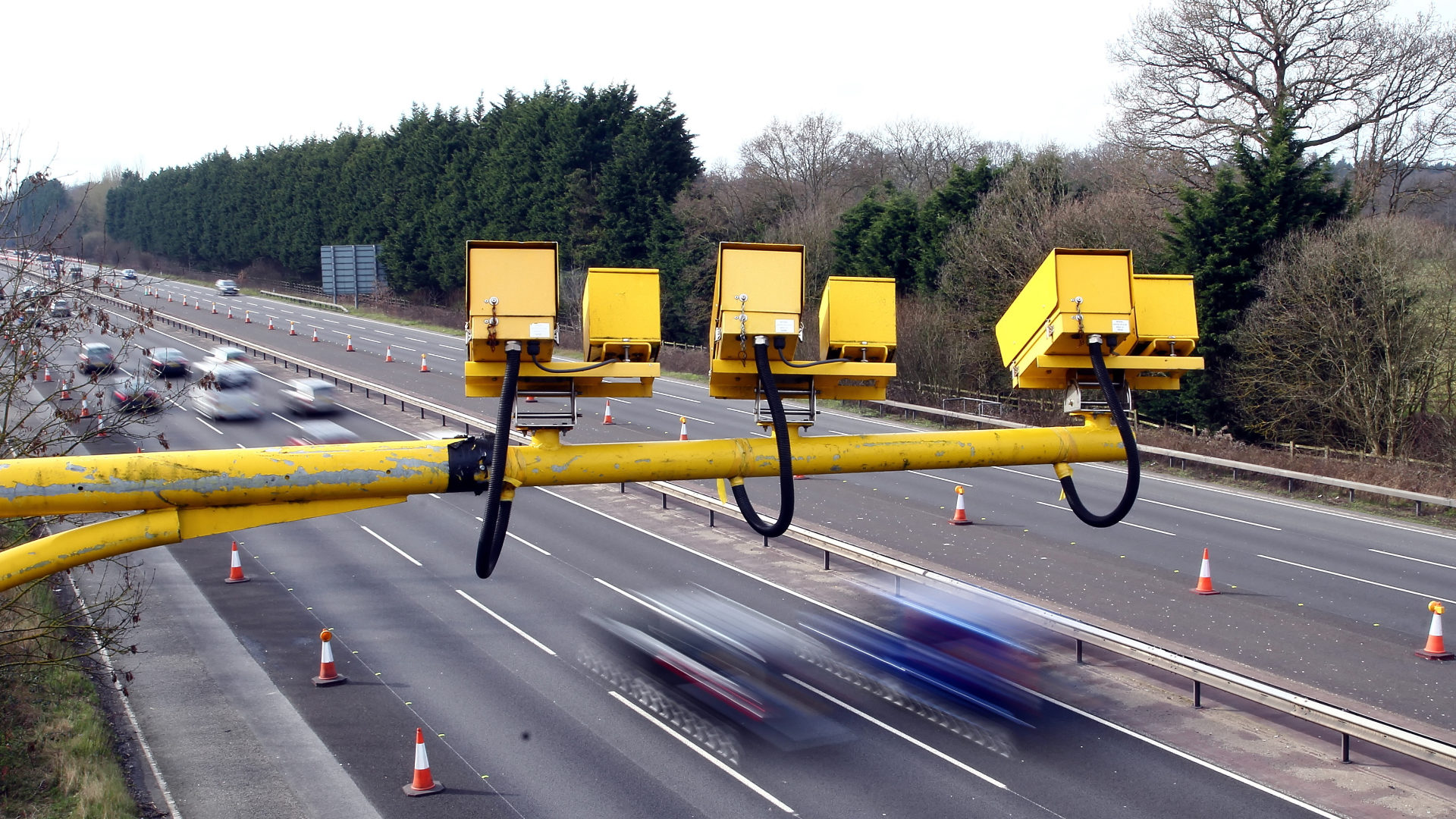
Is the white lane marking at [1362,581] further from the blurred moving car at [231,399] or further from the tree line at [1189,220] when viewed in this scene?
the blurred moving car at [231,399]

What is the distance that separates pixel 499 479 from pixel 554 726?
341 inches

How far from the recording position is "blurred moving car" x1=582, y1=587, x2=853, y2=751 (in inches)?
495

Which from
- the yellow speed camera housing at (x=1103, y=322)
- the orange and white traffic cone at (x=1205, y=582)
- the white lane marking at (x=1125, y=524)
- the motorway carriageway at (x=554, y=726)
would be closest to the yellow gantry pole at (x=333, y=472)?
the yellow speed camera housing at (x=1103, y=322)

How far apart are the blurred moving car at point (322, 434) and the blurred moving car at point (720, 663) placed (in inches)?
704

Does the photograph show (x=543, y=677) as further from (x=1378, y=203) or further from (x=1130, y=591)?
(x=1378, y=203)

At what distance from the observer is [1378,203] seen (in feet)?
134

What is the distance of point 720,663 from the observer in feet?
47.5

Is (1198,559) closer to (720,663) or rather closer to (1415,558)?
(1415,558)

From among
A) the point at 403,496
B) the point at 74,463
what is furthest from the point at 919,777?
the point at 74,463

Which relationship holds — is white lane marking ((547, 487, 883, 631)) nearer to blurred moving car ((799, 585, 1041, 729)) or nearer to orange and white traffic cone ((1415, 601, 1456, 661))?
blurred moving car ((799, 585, 1041, 729))

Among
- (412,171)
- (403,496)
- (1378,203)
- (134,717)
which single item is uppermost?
(412,171)

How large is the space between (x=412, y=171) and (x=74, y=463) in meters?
80.8

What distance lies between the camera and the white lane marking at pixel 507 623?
15445 mm

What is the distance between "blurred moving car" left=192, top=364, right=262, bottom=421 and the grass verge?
2290cm
